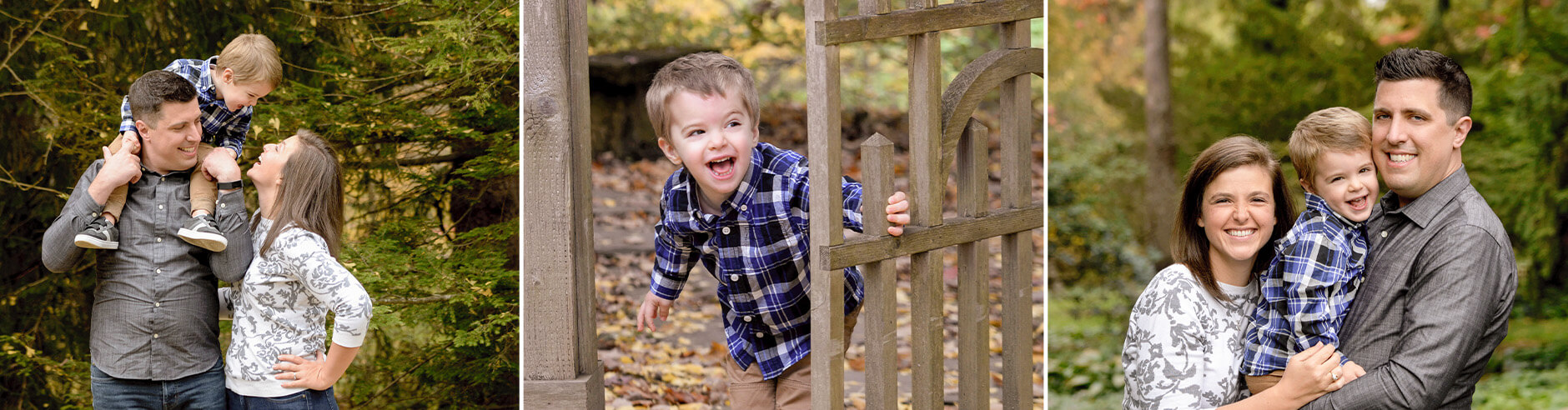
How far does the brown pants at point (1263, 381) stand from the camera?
2519 mm

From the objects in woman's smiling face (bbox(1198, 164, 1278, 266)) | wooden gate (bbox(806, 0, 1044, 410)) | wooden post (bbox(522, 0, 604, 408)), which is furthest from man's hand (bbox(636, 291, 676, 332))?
woman's smiling face (bbox(1198, 164, 1278, 266))

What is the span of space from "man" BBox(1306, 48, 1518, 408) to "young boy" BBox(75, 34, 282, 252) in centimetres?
271

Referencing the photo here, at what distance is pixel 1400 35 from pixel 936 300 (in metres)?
7.72

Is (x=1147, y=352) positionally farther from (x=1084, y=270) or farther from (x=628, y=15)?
(x=628, y=15)

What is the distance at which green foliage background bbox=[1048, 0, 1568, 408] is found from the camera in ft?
24.7

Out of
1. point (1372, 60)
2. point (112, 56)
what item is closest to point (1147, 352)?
point (112, 56)

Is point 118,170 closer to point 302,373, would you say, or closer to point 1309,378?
point 302,373

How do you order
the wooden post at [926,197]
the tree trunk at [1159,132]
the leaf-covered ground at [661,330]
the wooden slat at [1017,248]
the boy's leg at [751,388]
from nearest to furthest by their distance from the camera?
the wooden post at [926,197] < the wooden slat at [1017,248] < the boy's leg at [751,388] < the leaf-covered ground at [661,330] < the tree trunk at [1159,132]

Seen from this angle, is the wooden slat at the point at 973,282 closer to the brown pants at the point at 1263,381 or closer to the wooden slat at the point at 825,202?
the wooden slat at the point at 825,202

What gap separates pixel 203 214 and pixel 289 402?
0.53m

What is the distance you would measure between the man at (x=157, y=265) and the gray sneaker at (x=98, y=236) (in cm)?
3

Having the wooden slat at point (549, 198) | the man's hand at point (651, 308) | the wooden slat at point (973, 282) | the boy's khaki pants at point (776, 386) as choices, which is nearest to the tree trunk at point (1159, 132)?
the wooden slat at point (973, 282)

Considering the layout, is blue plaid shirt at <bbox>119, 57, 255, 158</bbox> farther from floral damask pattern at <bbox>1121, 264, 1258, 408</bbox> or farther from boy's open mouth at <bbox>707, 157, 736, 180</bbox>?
floral damask pattern at <bbox>1121, 264, 1258, 408</bbox>

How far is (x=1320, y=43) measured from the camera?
8.96 meters
